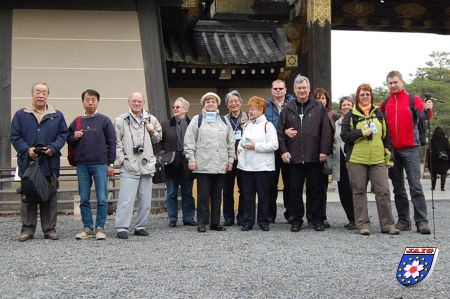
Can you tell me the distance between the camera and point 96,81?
8977 millimetres

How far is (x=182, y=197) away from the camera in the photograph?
22.9ft

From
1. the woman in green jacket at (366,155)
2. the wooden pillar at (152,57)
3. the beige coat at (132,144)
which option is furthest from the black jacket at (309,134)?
the wooden pillar at (152,57)

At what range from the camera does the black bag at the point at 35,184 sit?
5.50 metres

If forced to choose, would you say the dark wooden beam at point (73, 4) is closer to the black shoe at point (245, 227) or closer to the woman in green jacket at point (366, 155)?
the black shoe at point (245, 227)

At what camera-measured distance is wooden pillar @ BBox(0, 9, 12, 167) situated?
8664mm

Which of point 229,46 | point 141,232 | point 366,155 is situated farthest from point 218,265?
point 229,46

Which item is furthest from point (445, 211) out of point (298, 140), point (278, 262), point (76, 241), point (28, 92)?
point (28, 92)

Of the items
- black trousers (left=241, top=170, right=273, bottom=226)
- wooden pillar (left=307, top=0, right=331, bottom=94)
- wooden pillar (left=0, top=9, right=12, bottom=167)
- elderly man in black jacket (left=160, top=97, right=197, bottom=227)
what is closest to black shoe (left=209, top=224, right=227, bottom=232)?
black trousers (left=241, top=170, right=273, bottom=226)

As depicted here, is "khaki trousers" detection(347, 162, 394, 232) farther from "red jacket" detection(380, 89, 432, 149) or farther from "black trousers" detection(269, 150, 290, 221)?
"black trousers" detection(269, 150, 290, 221)

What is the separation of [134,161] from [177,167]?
0.93 metres

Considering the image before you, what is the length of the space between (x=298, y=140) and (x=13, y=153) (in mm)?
4849

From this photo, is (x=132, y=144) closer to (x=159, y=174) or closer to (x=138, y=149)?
(x=138, y=149)

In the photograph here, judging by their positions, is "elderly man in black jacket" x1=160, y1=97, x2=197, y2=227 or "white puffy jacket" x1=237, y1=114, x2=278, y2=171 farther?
"elderly man in black jacket" x1=160, y1=97, x2=197, y2=227

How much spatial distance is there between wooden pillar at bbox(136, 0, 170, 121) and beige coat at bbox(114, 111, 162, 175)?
2.97m
